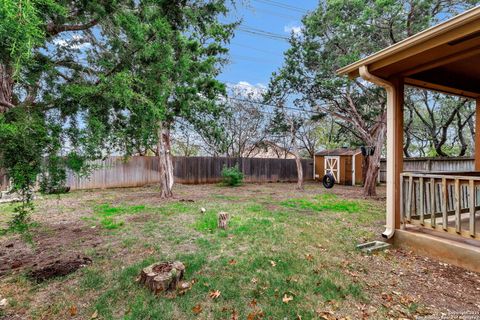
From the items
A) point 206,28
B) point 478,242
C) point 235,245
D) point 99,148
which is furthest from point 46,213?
point 478,242

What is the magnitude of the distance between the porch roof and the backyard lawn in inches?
97.0

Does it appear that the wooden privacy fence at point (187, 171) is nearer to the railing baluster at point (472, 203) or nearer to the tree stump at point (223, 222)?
the tree stump at point (223, 222)

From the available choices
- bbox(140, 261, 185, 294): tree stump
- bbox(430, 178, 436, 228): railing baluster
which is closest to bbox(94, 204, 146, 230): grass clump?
bbox(140, 261, 185, 294): tree stump

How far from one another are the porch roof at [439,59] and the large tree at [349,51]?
3277 mm

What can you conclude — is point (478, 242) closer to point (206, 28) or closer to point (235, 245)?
point (235, 245)

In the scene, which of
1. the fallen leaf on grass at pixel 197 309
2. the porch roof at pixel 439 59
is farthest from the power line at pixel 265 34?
the fallen leaf on grass at pixel 197 309

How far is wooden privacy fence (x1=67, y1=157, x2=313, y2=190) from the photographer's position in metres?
9.43

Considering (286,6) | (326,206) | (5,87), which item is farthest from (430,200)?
(286,6)

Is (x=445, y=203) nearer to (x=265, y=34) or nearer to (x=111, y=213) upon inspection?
(x=111, y=213)

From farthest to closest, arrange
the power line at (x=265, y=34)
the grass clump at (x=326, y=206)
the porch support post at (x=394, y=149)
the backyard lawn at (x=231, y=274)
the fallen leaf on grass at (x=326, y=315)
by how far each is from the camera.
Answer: the power line at (x=265, y=34), the grass clump at (x=326, y=206), the porch support post at (x=394, y=149), the backyard lawn at (x=231, y=274), the fallen leaf on grass at (x=326, y=315)

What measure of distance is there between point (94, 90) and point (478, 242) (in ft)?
15.0

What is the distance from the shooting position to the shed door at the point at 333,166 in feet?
41.1

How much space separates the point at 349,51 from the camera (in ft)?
25.7

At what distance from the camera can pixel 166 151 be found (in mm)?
7434
